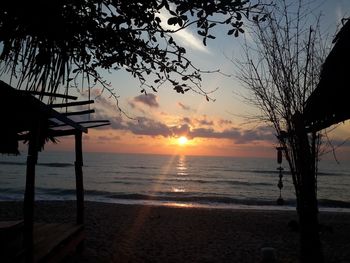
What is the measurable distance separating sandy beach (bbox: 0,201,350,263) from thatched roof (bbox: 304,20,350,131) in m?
5.61

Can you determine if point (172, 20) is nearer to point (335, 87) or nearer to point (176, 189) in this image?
point (335, 87)

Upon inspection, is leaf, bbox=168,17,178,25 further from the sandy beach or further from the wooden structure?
the sandy beach

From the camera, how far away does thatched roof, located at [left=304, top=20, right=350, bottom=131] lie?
369 centimetres

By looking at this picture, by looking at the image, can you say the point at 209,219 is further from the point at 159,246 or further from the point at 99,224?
the point at 159,246

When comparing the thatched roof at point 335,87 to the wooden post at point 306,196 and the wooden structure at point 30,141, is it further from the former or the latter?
the wooden structure at point 30,141

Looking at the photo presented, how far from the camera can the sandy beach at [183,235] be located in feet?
33.6

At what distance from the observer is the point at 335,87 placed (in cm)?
430

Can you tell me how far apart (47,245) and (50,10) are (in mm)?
4951

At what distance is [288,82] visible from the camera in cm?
742

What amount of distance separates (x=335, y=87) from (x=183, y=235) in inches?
410

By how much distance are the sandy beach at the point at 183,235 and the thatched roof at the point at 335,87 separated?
5.61 meters

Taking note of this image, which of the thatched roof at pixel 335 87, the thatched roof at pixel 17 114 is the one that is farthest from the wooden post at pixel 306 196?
the thatched roof at pixel 17 114

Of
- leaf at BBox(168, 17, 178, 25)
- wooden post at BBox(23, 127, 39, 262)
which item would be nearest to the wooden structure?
wooden post at BBox(23, 127, 39, 262)

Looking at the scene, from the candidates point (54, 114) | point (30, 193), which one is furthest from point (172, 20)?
point (30, 193)
